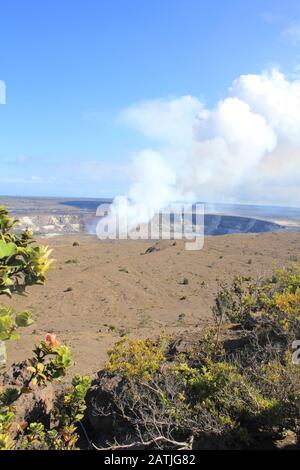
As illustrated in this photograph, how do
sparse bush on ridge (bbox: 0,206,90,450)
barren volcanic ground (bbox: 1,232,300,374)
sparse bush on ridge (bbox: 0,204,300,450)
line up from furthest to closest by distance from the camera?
1. barren volcanic ground (bbox: 1,232,300,374)
2. sparse bush on ridge (bbox: 0,204,300,450)
3. sparse bush on ridge (bbox: 0,206,90,450)

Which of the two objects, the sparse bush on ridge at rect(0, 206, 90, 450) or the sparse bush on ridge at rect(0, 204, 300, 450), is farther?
the sparse bush on ridge at rect(0, 204, 300, 450)

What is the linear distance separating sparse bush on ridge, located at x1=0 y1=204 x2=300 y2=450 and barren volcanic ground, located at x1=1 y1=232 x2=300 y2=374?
124 inches

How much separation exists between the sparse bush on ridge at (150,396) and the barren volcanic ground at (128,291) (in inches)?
124

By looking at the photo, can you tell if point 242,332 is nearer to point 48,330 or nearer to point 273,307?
point 273,307

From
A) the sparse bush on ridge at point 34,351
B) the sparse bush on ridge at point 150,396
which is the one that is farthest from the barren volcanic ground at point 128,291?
the sparse bush on ridge at point 34,351

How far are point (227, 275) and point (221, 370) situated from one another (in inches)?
728

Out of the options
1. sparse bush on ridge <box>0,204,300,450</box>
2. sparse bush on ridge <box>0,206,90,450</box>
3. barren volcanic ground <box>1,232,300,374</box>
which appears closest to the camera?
sparse bush on ridge <box>0,206,90,450</box>

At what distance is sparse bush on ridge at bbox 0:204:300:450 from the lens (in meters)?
3.45

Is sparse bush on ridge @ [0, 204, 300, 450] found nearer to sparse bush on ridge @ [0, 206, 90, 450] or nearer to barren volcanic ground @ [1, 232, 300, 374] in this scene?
sparse bush on ridge @ [0, 206, 90, 450]

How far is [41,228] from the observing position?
7875 centimetres

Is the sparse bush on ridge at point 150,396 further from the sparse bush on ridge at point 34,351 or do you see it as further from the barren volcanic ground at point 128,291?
the barren volcanic ground at point 128,291

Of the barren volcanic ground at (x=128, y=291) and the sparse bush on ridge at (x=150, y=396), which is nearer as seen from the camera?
the sparse bush on ridge at (x=150, y=396)

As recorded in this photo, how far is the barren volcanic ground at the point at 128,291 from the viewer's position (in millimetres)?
13666

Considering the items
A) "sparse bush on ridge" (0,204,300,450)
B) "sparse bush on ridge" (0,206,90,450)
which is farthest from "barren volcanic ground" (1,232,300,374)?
"sparse bush on ridge" (0,206,90,450)
